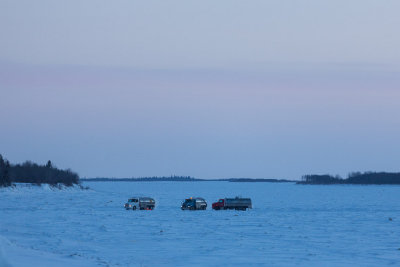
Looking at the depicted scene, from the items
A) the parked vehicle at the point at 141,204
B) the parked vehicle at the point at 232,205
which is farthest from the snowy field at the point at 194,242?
the parked vehicle at the point at 232,205

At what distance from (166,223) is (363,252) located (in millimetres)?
22570

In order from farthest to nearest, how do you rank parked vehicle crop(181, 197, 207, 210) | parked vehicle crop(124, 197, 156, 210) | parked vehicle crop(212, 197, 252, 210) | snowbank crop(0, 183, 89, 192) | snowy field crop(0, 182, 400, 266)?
1. snowbank crop(0, 183, 89, 192)
2. parked vehicle crop(212, 197, 252, 210)
3. parked vehicle crop(181, 197, 207, 210)
4. parked vehicle crop(124, 197, 156, 210)
5. snowy field crop(0, 182, 400, 266)

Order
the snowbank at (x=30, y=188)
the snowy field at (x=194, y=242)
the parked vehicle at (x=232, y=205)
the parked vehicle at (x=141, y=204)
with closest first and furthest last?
1. the snowy field at (x=194, y=242)
2. the parked vehicle at (x=141, y=204)
3. the parked vehicle at (x=232, y=205)
4. the snowbank at (x=30, y=188)

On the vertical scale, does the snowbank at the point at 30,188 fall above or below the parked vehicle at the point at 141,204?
above

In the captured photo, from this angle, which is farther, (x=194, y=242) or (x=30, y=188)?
(x=30, y=188)

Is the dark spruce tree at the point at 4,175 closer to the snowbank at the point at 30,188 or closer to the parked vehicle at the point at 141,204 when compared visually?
the snowbank at the point at 30,188

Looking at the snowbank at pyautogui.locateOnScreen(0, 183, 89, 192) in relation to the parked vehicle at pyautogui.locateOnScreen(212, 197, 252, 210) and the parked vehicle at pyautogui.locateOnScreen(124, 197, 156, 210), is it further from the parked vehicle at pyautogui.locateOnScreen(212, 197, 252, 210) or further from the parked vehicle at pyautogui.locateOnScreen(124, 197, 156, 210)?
the parked vehicle at pyautogui.locateOnScreen(212, 197, 252, 210)

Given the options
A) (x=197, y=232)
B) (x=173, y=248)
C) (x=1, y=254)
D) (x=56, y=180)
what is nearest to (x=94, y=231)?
(x=197, y=232)

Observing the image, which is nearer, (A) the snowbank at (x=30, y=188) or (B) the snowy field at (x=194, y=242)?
(B) the snowy field at (x=194, y=242)

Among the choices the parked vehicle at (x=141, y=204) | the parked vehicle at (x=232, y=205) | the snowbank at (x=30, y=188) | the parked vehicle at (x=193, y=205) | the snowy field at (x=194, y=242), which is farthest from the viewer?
the snowbank at (x=30, y=188)

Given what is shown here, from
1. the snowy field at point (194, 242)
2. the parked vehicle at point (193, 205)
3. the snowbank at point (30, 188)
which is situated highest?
the snowbank at point (30, 188)

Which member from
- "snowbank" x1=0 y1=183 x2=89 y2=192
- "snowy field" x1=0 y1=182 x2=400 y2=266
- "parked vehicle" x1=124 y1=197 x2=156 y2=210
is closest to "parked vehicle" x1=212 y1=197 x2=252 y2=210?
"parked vehicle" x1=124 y1=197 x2=156 y2=210

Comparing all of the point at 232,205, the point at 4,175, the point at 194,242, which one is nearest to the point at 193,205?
the point at 232,205

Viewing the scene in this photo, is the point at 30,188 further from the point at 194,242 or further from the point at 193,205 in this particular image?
the point at 194,242
